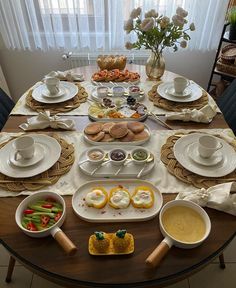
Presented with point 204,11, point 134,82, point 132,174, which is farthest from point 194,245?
point 204,11

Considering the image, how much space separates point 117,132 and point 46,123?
358 millimetres

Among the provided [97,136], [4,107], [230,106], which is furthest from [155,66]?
[4,107]

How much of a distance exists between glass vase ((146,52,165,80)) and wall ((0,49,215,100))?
0.92 meters

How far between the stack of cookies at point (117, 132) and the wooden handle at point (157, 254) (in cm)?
53

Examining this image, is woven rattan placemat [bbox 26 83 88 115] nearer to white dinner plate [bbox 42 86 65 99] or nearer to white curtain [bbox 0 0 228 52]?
white dinner plate [bbox 42 86 65 99]

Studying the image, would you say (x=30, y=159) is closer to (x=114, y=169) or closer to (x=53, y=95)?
(x=114, y=169)

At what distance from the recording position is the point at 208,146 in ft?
3.40

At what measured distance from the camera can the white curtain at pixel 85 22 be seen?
213 cm

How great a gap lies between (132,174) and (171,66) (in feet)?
6.10

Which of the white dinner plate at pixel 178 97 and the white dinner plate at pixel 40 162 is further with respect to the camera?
the white dinner plate at pixel 178 97

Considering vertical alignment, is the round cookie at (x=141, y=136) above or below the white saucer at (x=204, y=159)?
below

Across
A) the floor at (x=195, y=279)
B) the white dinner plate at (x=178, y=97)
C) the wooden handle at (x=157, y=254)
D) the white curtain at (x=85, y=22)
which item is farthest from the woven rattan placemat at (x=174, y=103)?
the white curtain at (x=85, y=22)

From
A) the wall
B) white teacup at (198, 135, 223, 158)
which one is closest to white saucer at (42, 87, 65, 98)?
white teacup at (198, 135, 223, 158)

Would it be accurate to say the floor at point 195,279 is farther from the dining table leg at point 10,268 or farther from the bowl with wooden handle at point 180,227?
the bowl with wooden handle at point 180,227
